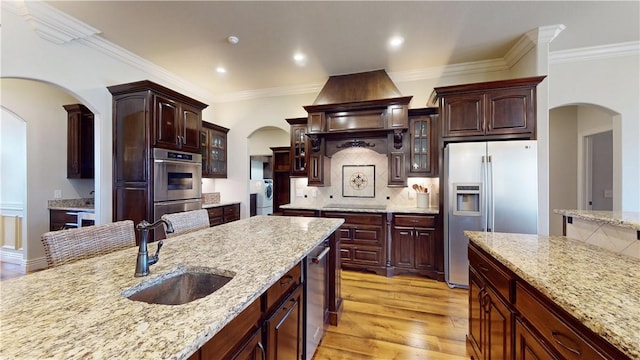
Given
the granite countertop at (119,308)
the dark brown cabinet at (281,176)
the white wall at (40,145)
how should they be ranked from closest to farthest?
the granite countertop at (119,308) → the white wall at (40,145) → the dark brown cabinet at (281,176)

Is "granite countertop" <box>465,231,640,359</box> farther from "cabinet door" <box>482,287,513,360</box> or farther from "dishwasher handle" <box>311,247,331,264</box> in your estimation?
"dishwasher handle" <box>311,247,331,264</box>

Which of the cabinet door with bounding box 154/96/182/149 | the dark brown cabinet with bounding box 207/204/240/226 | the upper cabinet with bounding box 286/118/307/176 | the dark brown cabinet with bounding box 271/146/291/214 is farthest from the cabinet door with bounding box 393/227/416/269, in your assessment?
the dark brown cabinet with bounding box 271/146/291/214

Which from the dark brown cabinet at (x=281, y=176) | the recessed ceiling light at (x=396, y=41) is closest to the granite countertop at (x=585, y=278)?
the recessed ceiling light at (x=396, y=41)

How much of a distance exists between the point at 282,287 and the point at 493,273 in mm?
1226

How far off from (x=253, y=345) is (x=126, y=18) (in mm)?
3618

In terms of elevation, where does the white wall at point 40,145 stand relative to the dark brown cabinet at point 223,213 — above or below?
above

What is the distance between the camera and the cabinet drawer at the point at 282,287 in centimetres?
118

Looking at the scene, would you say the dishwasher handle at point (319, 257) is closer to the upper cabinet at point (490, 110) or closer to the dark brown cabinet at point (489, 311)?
the dark brown cabinet at point (489, 311)

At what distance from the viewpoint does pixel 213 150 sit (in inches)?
193

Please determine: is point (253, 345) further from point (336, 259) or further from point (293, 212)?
point (293, 212)

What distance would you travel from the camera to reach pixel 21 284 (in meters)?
1.04

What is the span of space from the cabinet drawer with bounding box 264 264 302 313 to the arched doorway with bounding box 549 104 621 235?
563 centimetres

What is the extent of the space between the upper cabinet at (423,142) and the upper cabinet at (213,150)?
140 inches

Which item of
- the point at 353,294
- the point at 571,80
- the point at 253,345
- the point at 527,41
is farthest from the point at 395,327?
the point at 571,80
